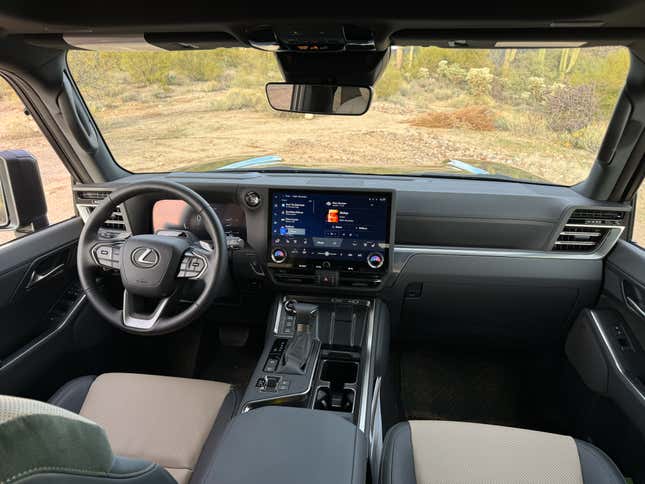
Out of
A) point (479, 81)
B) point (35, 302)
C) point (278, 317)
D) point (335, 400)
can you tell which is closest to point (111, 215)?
point (35, 302)

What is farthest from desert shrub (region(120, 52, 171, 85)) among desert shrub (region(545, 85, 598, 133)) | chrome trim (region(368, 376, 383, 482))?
desert shrub (region(545, 85, 598, 133))

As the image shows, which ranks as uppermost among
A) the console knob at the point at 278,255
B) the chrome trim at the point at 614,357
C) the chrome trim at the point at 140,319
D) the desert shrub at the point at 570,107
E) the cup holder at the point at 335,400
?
the desert shrub at the point at 570,107

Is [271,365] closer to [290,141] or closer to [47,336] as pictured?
[47,336]

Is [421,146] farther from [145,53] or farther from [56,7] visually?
[56,7]

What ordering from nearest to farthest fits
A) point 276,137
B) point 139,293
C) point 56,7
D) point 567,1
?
point 567,1, point 56,7, point 139,293, point 276,137

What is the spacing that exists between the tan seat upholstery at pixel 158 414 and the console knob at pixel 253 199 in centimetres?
93

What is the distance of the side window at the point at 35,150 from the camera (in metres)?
2.53

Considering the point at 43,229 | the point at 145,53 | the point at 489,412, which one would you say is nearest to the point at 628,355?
the point at 489,412

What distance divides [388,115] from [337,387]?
61.1 inches

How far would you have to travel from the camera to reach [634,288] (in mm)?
2303

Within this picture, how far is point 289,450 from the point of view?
51.5 inches

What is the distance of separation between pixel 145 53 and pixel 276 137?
0.90 metres

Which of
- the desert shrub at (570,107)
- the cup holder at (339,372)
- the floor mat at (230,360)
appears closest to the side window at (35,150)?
the floor mat at (230,360)

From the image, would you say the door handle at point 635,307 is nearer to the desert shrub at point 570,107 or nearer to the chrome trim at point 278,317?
the desert shrub at point 570,107
